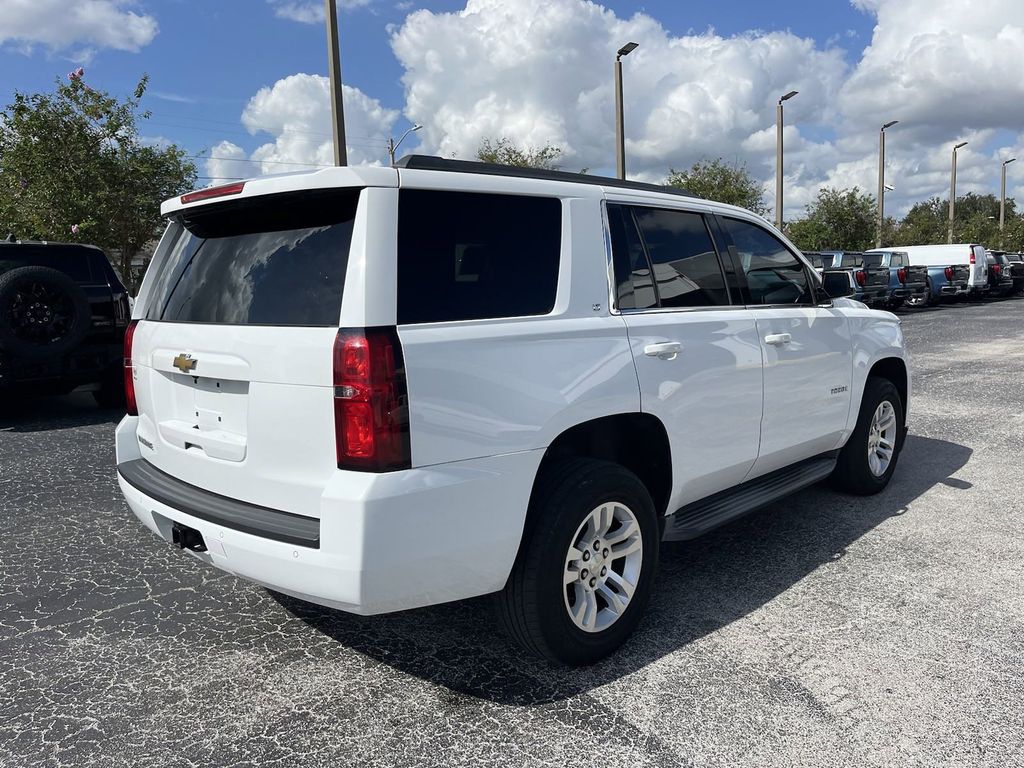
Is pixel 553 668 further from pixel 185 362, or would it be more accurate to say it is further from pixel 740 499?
pixel 185 362

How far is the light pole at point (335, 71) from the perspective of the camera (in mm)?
11305

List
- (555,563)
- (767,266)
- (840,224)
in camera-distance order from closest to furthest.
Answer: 1. (555,563)
2. (767,266)
3. (840,224)

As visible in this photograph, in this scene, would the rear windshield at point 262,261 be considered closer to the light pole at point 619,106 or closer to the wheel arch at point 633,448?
the wheel arch at point 633,448

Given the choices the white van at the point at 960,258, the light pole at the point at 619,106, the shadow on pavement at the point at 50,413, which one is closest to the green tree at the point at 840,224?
the white van at the point at 960,258

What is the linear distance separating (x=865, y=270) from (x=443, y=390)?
70.5 ft

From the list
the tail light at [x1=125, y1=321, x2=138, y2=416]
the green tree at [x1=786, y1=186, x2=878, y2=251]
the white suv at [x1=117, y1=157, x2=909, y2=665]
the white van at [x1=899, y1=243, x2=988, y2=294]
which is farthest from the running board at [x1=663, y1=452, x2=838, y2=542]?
the green tree at [x1=786, y1=186, x2=878, y2=251]

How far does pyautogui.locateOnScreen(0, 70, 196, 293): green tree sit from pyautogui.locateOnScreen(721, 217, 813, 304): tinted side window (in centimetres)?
1677

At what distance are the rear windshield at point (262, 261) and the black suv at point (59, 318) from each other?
16.6ft

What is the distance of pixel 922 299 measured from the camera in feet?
78.0

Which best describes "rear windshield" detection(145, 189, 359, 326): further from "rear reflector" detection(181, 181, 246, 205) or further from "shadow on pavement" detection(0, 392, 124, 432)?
"shadow on pavement" detection(0, 392, 124, 432)

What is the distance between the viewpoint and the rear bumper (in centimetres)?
241

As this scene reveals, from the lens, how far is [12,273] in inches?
290

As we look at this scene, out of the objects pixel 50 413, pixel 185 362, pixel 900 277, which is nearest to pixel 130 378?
pixel 185 362

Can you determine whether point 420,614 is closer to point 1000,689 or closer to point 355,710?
point 355,710
